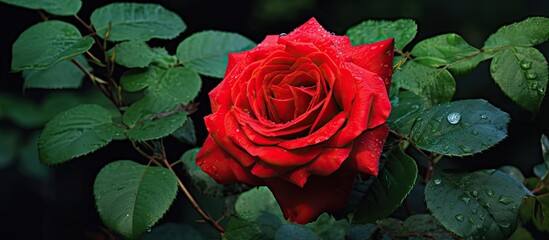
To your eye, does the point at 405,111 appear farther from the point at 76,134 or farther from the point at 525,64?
the point at 76,134

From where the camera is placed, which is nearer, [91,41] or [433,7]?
[91,41]

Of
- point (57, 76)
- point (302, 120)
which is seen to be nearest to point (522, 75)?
point (302, 120)

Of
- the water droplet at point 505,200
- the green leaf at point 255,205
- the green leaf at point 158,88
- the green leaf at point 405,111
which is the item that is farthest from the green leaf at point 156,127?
the water droplet at point 505,200

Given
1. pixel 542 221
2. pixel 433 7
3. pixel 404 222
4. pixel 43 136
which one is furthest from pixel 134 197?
pixel 433 7

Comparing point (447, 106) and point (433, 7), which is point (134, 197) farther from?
point (433, 7)

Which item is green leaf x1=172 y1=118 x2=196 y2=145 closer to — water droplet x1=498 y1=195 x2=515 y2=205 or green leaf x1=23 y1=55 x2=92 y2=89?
green leaf x1=23 y1=55 x2=92 y2=89

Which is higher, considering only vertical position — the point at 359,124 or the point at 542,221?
the point at 359,124
